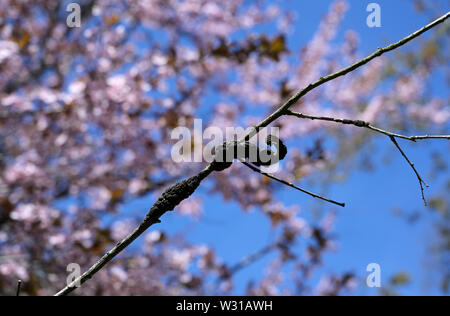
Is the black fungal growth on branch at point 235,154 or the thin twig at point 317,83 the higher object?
the thin twig at point 317,83

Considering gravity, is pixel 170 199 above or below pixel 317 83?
below

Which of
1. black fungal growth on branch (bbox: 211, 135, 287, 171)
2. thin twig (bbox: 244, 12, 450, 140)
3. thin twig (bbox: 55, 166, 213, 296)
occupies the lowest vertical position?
thin twig (bbox: 55, 166, 213, 296)

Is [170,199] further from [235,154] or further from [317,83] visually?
[317,83]

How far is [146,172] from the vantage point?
4.66m

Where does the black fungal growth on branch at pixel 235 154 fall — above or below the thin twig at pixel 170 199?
above

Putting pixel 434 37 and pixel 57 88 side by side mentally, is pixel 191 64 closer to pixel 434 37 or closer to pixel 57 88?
pixel 57 88

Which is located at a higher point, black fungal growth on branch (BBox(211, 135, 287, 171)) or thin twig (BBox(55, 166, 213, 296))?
black fungal growth on branch (BBox(211, 135, 287, 171))

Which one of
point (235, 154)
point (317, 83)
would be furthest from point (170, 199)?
point (317, 83)

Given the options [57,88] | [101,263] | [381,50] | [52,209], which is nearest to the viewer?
[101,263]

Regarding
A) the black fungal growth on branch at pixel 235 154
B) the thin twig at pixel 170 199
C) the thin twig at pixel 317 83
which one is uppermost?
the thin twig at pixel 317 83

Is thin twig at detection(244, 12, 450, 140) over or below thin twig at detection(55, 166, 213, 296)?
over

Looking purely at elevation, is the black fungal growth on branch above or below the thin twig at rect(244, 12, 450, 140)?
below

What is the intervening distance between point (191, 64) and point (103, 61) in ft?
3.42
